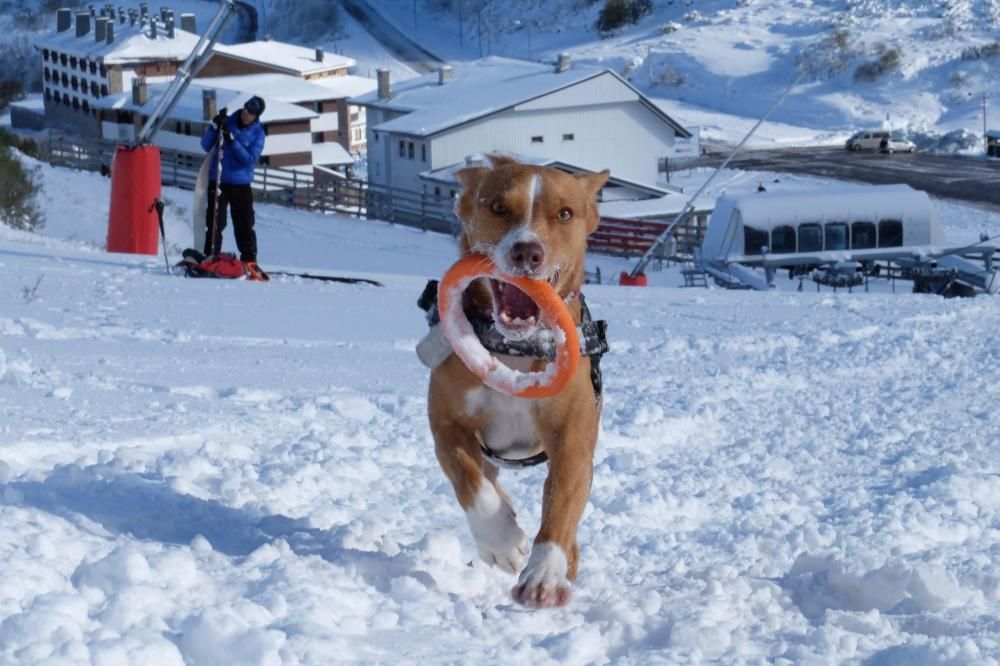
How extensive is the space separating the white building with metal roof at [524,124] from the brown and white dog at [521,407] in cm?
4401

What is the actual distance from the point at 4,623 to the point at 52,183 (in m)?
24.8

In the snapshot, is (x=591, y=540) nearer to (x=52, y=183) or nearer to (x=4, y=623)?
(x=4, y=623)

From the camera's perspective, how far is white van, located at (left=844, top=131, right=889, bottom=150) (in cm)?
6159

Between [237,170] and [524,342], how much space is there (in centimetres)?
943

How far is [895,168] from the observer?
56.7 metres

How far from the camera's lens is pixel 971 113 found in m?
67.6

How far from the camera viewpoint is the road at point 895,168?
2029 inches

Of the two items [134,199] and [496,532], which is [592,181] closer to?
[496,532]

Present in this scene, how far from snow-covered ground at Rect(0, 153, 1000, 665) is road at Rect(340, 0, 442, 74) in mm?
68673

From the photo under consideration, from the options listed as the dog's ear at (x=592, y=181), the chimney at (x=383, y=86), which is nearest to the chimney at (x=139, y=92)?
the chimney at (x=383, y=86)

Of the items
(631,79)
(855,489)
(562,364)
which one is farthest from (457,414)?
(631,79)

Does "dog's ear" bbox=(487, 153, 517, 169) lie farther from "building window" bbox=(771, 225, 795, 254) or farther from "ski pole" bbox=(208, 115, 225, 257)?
"building window" bbox=(771, 225, 795, 254)

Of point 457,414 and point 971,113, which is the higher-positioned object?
point 971,113

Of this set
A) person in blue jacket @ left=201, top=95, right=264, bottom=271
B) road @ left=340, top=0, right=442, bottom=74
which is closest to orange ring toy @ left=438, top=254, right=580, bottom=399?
person in blue jacket @ left=201, top=95, right=264, bottom=271
